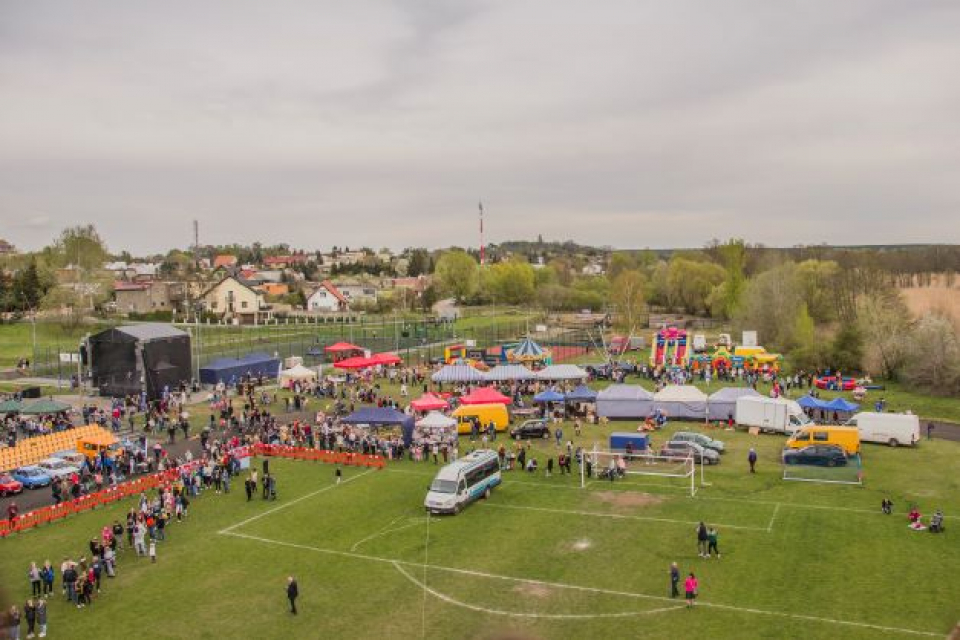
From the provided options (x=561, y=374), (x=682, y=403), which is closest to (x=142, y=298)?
(x=561, y=374)

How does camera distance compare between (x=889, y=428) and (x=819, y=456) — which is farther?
(x=889, y=428)

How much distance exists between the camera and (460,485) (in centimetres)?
2652

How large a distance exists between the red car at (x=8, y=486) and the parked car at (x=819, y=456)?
29596 millimetres

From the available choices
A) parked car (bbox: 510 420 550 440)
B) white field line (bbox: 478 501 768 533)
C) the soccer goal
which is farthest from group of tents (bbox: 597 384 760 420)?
white field line (bbox: 478 501 768 533)

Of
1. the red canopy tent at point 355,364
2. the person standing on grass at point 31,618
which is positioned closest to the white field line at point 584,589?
the person standing on grass at point 31,618

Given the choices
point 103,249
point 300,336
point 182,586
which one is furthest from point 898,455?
point 103,249

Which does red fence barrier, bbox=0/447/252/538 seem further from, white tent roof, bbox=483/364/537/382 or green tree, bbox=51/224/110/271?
green tree, bbox=51/224/110/271

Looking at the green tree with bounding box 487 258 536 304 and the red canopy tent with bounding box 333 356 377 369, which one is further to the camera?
the green tree with bounding box 487 258 536 304

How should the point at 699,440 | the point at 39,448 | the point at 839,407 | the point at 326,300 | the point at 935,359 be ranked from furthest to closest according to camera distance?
the point at 326,300 < the point at 935,359 < the point at 839,407 < the point at 39,448 < the point at 699,440

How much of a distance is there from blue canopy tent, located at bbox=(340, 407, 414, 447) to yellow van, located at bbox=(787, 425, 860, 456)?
53.2ft

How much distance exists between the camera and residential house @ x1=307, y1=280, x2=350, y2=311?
123125 millimetres

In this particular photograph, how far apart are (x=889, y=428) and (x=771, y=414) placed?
5085mm

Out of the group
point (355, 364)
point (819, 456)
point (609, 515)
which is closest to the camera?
point (609, 515)

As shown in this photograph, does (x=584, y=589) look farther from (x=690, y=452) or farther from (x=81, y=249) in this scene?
(x=81, y=249)
